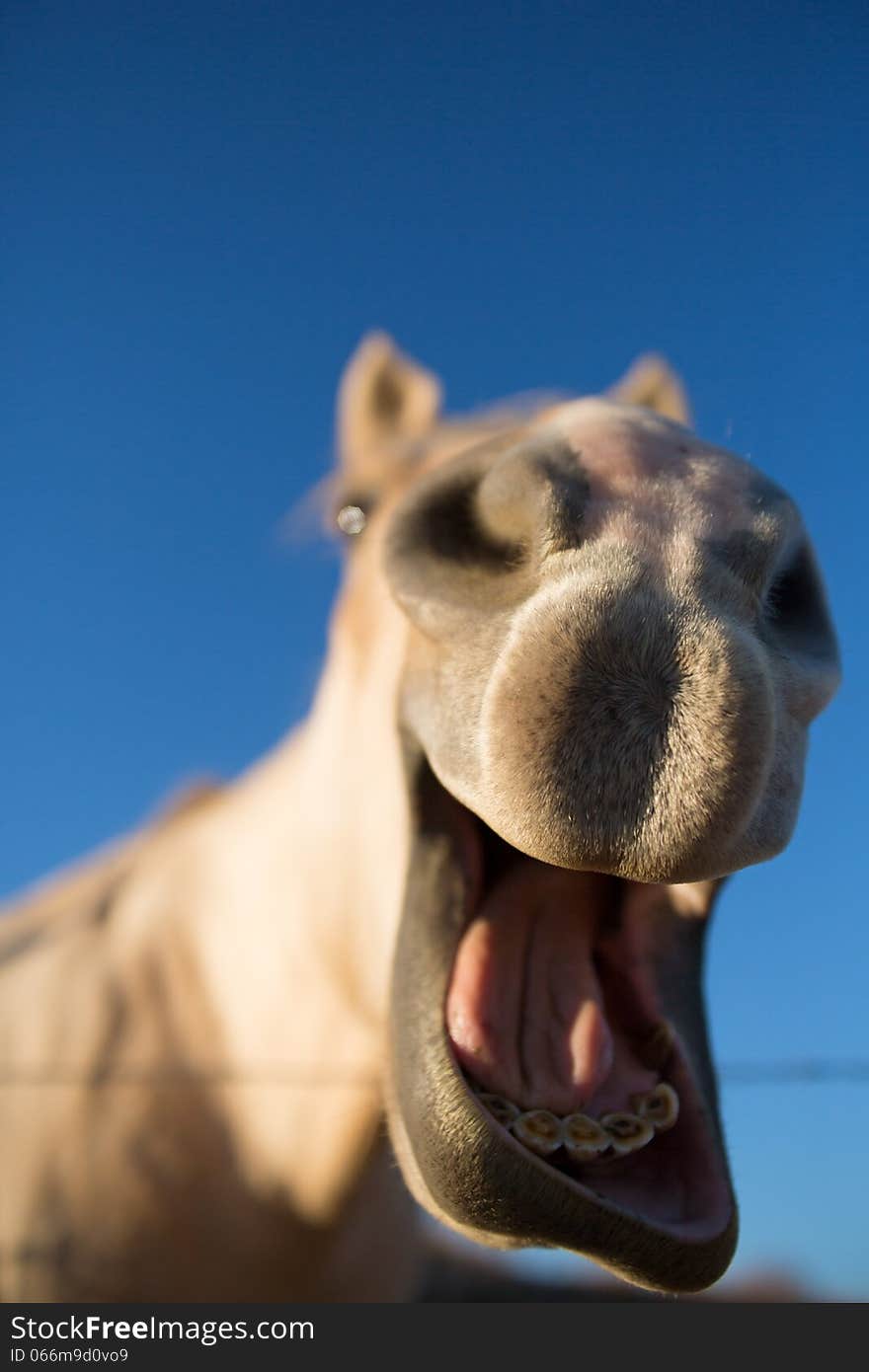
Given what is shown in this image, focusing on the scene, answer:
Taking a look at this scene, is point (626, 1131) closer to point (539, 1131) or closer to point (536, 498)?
point (539, 1131)

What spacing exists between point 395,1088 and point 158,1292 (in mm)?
1031

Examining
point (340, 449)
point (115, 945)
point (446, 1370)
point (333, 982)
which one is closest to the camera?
point (446, 1370)

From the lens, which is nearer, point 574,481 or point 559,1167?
point 574,481

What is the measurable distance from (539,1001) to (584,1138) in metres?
0.19

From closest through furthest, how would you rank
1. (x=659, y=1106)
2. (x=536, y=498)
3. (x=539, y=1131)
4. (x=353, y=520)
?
(x=536, y=498)
(x=539, y=1131)
(x=659, y=1106)
(x=353, y=520)

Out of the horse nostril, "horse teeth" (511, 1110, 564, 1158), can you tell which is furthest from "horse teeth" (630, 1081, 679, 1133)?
the horse nostril

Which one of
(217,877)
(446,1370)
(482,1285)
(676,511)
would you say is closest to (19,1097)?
(217,877)

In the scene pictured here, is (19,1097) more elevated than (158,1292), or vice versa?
(19,1097)

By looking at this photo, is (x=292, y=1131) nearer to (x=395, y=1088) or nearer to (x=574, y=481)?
(x=395, y=1088)

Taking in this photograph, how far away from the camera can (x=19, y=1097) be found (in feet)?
6.14

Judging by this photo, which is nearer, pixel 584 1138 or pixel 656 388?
pixel 584 1138

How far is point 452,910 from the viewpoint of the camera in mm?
1097

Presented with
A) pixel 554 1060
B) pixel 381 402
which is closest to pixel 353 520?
pixel 381 402

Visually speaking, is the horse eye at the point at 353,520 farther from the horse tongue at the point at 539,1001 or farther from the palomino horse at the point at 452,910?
the horse tongue at the point at 539,1001
